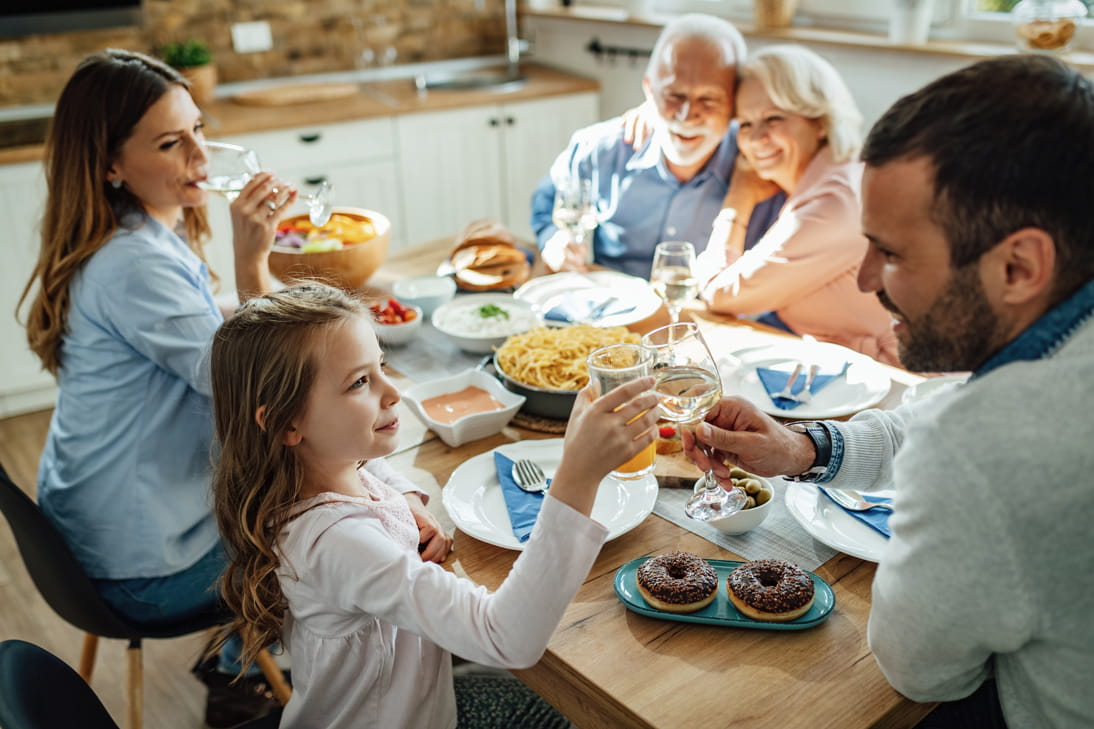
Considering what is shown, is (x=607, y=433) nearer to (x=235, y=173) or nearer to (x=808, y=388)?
(x=808, y=388)

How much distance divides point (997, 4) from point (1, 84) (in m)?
3.84

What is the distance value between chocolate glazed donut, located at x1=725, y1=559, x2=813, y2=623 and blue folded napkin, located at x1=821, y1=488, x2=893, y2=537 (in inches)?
7.8

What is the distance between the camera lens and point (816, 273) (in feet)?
7.91

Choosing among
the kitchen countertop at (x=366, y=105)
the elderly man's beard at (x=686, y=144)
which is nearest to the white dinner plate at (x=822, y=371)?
the elderly man's beard at (x=686, y=144)

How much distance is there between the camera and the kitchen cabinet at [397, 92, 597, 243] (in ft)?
14.3

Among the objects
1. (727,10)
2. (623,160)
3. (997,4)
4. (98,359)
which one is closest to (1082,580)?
(98,359)

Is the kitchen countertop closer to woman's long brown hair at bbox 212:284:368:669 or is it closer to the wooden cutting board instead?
the wooden cutting board

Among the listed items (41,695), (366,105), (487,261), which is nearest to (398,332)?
(487,261)

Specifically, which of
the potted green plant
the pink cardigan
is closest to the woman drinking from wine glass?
the pink cardigan

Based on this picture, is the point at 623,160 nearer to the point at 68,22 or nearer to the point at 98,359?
the point at 98,359

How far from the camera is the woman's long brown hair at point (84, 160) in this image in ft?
6.16

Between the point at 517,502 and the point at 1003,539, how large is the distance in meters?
0.76

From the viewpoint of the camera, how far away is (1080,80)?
1.03 meters

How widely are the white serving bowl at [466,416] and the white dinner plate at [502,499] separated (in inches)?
3.1
